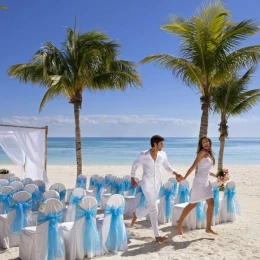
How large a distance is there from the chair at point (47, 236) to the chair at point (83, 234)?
7.0 inches

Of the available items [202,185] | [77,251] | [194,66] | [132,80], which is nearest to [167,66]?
[194,66]

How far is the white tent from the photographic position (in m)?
11.6

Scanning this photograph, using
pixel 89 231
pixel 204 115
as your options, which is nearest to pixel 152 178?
pixel 89 231

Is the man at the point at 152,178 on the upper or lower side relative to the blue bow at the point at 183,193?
upper

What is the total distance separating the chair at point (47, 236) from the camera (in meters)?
4.70

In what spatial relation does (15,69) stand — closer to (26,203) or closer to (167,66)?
(167,66)

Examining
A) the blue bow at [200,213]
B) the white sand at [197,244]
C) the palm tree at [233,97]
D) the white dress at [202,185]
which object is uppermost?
the palm tree at [233,97]

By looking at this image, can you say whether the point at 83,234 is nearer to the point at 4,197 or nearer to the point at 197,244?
the point at 197,244

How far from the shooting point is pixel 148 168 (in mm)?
5664

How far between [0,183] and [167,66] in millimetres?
5570

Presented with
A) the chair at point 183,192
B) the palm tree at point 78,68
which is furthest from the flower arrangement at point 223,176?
the palm tree at point 78,68

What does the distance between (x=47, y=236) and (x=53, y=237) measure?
0.08 meters

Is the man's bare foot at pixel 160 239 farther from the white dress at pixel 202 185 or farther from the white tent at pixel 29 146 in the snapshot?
A: the white tent at pixel 29 146

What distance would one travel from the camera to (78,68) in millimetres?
12828
